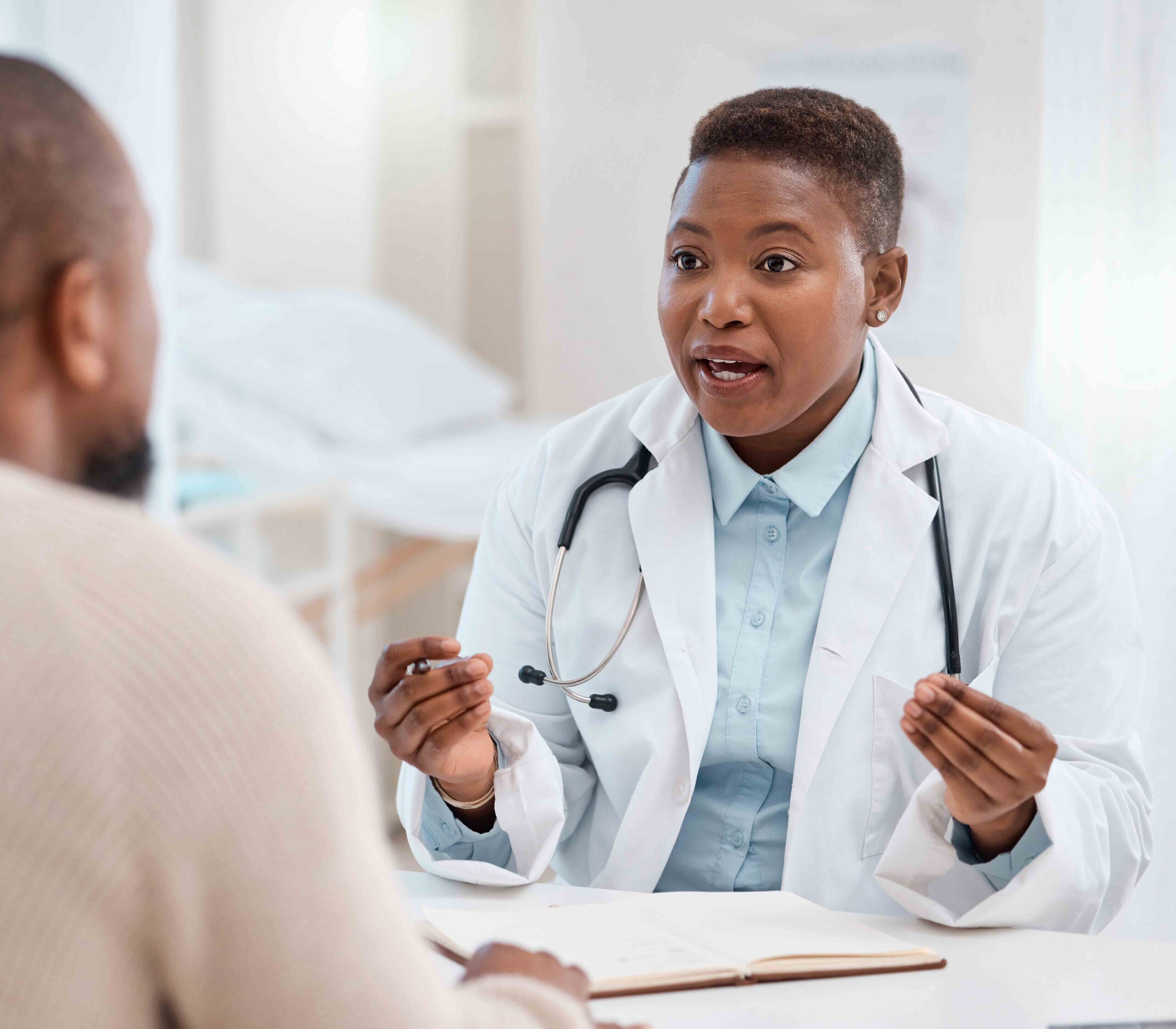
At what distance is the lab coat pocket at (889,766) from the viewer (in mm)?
1100

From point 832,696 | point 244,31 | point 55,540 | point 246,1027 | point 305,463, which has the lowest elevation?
point 305,463

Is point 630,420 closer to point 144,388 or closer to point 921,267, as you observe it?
point 144,388

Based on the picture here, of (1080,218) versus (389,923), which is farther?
(1080,218)

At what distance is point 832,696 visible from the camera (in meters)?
1.10

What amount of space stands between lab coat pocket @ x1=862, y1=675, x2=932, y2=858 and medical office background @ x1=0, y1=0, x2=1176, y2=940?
614 mm

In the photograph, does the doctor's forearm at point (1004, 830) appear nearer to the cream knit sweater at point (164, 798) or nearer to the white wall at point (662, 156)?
the cream knit sweater at point (164, 798)

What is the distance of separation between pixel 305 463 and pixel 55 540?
2.17 metres

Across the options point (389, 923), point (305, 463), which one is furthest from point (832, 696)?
point (305, 463)

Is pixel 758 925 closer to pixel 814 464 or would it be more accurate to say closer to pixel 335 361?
pixel 814 464

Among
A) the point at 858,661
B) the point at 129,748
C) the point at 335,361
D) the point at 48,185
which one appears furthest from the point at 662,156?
the point at 129,748

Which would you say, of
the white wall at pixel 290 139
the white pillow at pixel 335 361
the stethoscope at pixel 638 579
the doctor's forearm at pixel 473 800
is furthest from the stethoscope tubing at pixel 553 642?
the white wall at pixel 290 139

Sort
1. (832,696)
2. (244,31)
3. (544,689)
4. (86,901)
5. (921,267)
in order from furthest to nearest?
(244,31) < (921,267) < (544,689) < (832,696) < (86,901)

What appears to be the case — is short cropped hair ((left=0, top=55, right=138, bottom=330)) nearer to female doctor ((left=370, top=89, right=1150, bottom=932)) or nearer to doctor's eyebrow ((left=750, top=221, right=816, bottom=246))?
female doctor ((left=370, top=89, right=1150, bottom=932))

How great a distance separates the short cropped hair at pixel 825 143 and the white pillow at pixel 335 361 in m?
1.66
